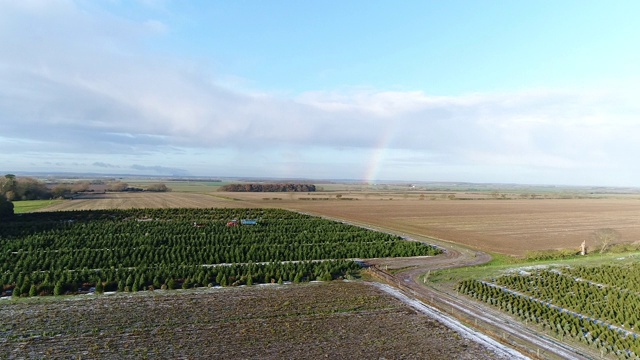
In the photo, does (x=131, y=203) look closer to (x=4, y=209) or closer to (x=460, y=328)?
(x=4, y=209)

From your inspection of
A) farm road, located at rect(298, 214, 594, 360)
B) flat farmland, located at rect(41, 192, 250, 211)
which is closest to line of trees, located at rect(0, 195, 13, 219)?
flat farmland, located at rect(41, 192, 250, 211)

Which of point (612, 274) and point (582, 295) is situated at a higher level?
point (612, 274)

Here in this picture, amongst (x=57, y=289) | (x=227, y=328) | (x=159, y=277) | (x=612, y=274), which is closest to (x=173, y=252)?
(x=159, y=277)

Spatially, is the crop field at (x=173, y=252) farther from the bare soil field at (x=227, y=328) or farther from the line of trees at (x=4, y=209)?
the bare soil field at (x=227, y=328)

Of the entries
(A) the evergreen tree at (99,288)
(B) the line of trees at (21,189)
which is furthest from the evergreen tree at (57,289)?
(B) the line of trees at (21,189)

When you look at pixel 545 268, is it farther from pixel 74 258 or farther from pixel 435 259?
pixel 74 258

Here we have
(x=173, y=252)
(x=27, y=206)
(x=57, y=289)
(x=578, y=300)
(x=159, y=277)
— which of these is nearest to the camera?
(x=57, y=289)
